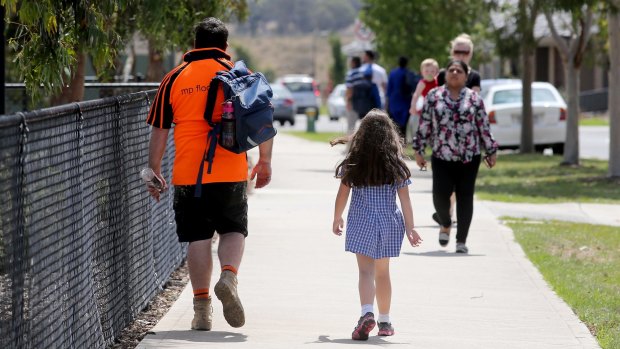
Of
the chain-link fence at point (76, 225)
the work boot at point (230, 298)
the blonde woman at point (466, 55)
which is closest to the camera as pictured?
the chain-link fence at point (76, 225)

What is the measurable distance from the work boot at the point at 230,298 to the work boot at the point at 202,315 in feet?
0.74

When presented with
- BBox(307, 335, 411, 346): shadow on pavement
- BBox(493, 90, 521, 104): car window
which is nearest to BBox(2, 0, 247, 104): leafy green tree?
BBox(307, 335, 411, 346): shadow on pavement

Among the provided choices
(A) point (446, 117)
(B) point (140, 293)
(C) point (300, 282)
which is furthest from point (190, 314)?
(A) point (446, 117)

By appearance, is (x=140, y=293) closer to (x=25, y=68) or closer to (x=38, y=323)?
(x=25, y=68)

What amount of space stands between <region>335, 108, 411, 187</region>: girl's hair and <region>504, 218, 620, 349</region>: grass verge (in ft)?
5.02

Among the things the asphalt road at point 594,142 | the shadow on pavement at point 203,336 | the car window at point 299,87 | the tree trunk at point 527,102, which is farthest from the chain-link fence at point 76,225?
the car window at point 299,87

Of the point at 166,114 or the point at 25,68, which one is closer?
the point at 166,114

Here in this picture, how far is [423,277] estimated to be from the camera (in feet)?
32.6

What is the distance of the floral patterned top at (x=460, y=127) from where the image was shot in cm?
1109

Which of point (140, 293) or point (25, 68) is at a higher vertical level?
point (25, 68)

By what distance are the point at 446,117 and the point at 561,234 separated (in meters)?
2.39

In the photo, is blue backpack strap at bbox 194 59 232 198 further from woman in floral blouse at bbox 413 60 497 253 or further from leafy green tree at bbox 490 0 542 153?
leafy green tree at bbox 490 0 542 153

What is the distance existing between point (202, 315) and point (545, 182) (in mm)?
12843

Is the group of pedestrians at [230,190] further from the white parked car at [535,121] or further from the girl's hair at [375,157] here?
the white parked car at [535,121]
